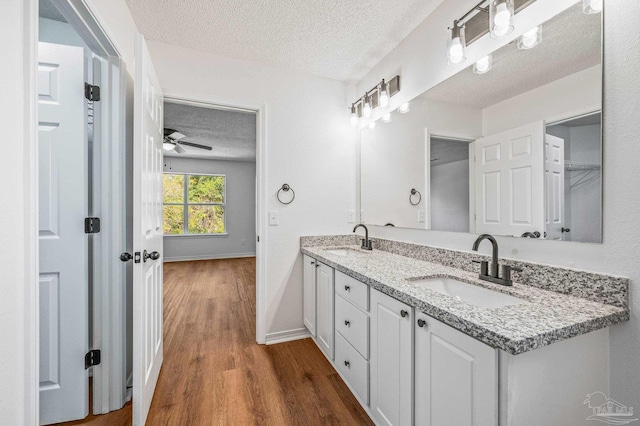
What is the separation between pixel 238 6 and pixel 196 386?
248 cm

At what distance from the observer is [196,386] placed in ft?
5.82

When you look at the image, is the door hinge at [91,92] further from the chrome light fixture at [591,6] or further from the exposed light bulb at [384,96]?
the chrome light fixture at [591,6]

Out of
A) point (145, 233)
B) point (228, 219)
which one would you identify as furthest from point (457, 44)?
point (228, 219)

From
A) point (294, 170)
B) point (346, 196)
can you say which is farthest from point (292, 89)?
point (346, 196)

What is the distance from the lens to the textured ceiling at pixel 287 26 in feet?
5.64

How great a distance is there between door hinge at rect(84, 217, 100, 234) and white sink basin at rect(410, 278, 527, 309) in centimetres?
178

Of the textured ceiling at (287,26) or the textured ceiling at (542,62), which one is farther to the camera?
the textured ceiling at (287,26)

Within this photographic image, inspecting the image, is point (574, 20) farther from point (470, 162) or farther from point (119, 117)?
point (119, 117)

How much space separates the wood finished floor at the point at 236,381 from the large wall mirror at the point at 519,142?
130cm

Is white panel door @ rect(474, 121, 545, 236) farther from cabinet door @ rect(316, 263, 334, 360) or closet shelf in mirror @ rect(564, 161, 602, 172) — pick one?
cabinet door @ rect(316, 263, 334, 360)

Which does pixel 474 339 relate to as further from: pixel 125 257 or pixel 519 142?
pixel 125 257

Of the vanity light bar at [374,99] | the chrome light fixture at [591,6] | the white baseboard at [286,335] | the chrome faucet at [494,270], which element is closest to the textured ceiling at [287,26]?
the vanity light bar at [374,99]

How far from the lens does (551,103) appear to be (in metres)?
1.19

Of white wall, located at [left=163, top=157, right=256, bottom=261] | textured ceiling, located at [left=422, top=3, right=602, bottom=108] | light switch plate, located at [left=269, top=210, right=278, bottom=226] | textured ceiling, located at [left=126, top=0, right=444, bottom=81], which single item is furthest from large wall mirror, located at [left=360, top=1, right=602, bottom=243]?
white wall, located at [left=163, top=157, right=256, bottom=261]
